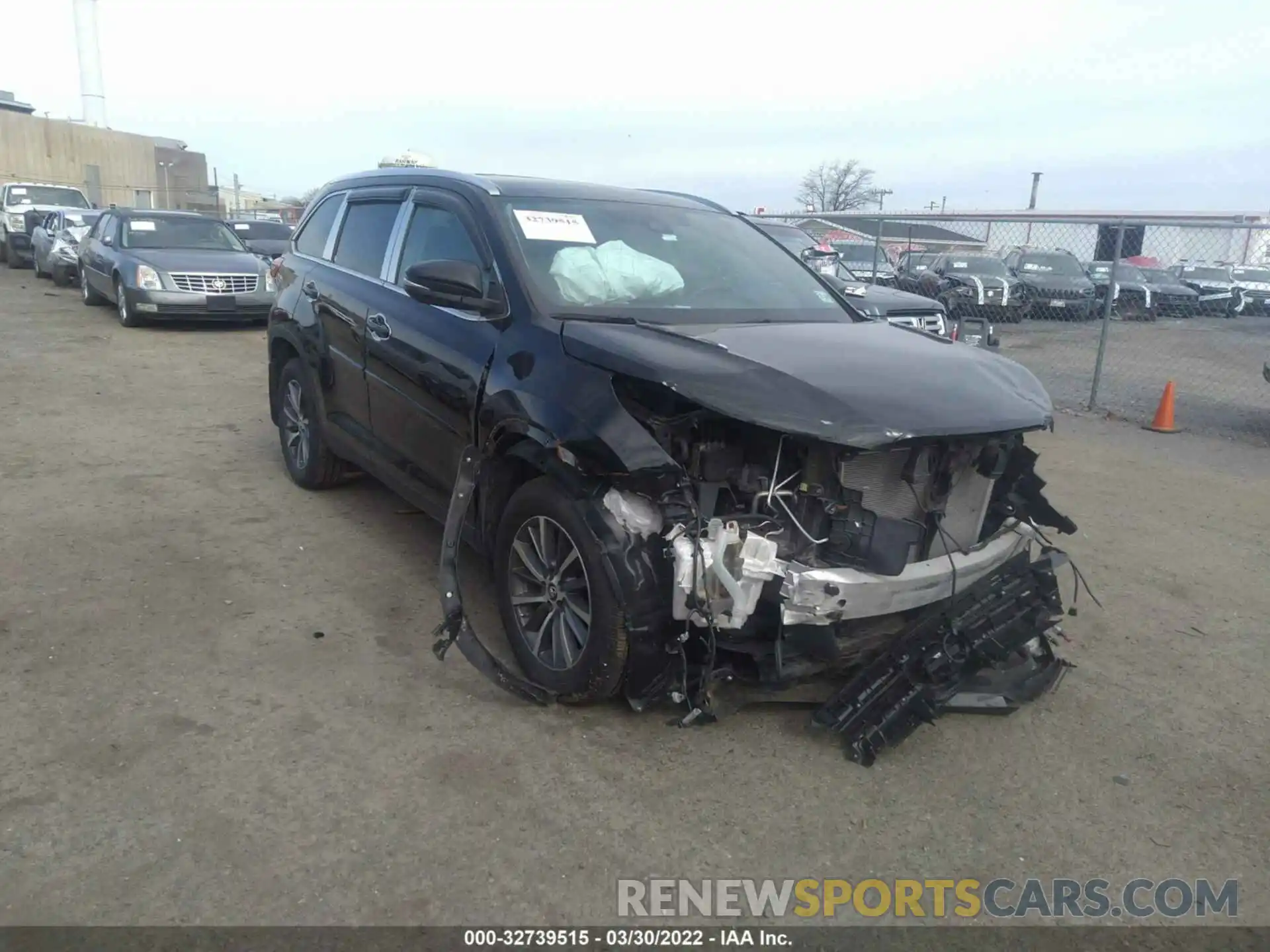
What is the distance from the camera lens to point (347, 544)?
16.7ft

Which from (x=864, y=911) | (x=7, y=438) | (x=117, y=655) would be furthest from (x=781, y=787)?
(x=7, y=438)

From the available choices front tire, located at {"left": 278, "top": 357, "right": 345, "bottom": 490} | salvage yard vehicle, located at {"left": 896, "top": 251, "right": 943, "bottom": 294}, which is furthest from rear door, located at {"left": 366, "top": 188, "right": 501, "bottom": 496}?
salvage yard vehicle, located at {"left": 896, "top": 251, "right": 943, "bottom": 294}

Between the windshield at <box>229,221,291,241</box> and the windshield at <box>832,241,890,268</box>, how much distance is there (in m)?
11.1

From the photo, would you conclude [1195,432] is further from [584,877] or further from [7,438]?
[7,438]

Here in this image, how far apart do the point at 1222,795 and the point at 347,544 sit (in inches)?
160

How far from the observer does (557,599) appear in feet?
11.4

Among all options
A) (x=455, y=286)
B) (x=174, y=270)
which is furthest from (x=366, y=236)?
(x=174, y=270)

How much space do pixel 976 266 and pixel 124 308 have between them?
1376 centimetres

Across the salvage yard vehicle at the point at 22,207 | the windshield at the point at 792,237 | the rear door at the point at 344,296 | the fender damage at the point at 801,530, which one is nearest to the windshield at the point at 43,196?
the salvage yard vehicle at the point at 22,207

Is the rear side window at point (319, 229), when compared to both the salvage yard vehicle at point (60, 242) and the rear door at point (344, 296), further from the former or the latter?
the salvage yard vehicle at point (60, 242)

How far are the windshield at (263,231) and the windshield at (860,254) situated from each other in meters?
11.1

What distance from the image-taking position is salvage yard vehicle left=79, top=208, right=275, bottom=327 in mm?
12398

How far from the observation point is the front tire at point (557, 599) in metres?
3.19

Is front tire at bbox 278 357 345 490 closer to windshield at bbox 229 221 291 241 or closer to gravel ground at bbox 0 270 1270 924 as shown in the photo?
gravel ground at bbox 0 270 1270 924
